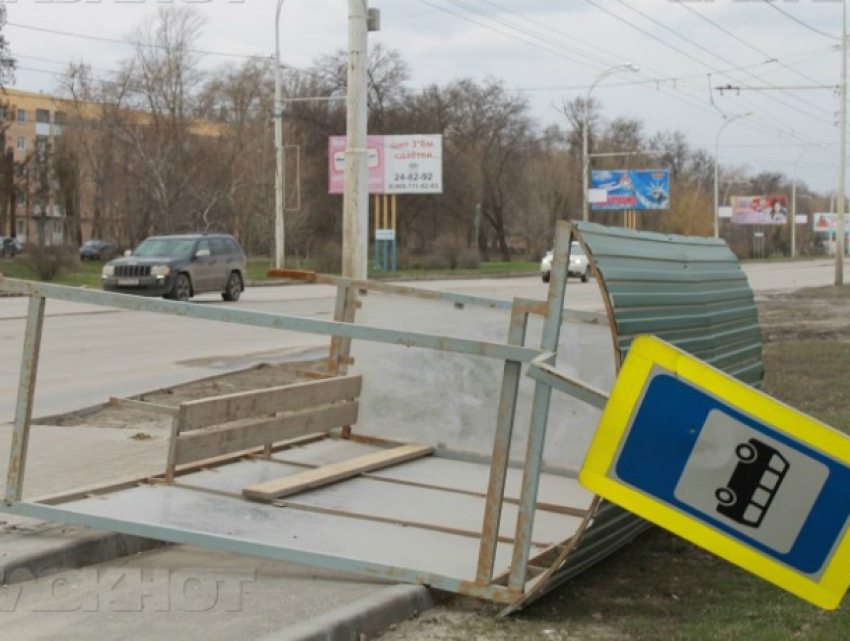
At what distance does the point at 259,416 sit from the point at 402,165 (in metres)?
49.9

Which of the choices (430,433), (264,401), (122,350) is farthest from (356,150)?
(264,401)

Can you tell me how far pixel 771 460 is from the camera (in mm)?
3977

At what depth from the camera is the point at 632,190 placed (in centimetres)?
7988

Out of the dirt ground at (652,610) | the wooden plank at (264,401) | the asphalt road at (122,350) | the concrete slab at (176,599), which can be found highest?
the wooden plank at (264,401)

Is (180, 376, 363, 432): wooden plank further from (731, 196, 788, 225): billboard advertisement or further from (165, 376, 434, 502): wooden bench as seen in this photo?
(731, 196, 788, 225): billboard advertisement

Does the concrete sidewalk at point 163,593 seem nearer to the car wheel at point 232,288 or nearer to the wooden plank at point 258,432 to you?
the wooden plank at point 258,432

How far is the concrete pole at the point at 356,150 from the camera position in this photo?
12625 millimetres

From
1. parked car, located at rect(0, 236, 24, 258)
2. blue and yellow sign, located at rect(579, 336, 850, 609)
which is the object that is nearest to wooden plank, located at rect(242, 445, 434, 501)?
blue and yellow sign, located at rect(579, 336, 850, 609)

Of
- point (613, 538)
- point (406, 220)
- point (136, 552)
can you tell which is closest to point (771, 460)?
point (613, 538)

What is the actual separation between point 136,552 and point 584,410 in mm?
2808

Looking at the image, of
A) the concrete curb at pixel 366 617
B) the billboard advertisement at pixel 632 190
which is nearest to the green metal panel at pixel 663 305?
the concrete curb at pixel 366 617

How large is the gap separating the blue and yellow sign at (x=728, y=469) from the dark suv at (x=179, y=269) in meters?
23.5

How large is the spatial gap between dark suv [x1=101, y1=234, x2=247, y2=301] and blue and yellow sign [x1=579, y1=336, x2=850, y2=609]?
23504 mm

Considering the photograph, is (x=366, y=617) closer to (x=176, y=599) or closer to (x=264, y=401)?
(x=176, y=599)
